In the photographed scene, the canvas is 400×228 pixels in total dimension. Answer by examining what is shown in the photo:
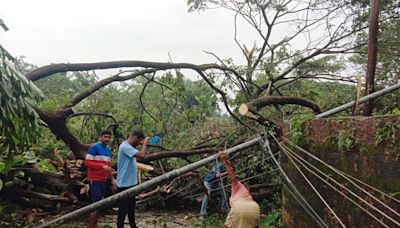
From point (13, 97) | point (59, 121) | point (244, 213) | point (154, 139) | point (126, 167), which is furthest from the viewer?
point (154, 139)

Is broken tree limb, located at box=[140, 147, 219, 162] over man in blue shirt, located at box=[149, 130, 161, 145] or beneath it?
beneath

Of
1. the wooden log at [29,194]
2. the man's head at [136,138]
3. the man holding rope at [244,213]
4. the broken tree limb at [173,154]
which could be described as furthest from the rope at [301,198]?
the wooden log at [29,194]

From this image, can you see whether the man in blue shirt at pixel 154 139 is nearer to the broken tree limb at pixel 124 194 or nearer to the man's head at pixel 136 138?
the man's head at pixel 136 138

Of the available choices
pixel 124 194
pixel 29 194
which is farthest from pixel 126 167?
pixel 29 194

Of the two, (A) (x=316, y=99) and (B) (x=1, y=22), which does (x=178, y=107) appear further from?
(B) (x=1, y=22)

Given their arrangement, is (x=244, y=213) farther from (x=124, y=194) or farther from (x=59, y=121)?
(x=59, y=121)

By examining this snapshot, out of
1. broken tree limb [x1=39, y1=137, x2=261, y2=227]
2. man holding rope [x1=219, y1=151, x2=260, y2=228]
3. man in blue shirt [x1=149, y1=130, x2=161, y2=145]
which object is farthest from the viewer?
man in blue shirt [x1=149, y1=130, x2=161, y2=145]

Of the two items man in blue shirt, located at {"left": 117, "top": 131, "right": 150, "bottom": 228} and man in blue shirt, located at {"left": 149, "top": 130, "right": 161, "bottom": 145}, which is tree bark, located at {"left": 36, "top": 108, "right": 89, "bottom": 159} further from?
man in blue shirt, located at {"left": 149, "top": 130, "right": 161, "bottom": 145}

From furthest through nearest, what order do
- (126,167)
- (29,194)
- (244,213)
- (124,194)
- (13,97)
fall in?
(29,194), (126,167), (124,194), (244,213), (13,97)

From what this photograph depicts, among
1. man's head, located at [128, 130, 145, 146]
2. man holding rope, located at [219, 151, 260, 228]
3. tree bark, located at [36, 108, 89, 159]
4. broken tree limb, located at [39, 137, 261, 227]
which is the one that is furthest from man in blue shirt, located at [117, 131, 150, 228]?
man holding rope, located at [219, 151, 260, 228]

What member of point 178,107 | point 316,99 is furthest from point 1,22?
point 316,99

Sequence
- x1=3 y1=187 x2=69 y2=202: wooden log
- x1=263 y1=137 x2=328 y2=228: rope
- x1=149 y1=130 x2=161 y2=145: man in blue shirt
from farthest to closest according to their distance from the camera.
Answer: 1. x1=149 y1=130 x2=161 y2=145: man in blue shirt
2. x1=3 y1=187 x2=69 y2=202: wooden log
3. x1=263 y1=137 x2=328 y2=228: rope

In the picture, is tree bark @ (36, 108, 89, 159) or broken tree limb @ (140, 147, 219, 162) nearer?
tree bark @ (36, 108, 89, 159)

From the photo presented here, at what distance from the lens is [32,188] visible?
247 inches
